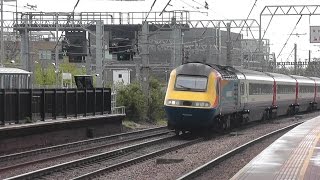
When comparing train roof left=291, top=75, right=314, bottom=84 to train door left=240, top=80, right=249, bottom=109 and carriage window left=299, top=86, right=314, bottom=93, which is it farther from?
train door left=240, top=80, right=249, bottom=109

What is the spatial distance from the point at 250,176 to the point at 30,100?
1318 cm

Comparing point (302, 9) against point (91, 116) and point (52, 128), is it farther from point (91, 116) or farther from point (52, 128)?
point (52, 128)

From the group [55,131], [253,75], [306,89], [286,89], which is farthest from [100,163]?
[306,89]

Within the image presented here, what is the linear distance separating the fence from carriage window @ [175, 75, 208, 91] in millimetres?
5451

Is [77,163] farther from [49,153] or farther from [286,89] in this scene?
[286,89]

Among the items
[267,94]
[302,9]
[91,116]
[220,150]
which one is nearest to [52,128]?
[91,116]

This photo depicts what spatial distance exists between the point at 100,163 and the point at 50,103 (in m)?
8.15

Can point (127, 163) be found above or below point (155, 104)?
below

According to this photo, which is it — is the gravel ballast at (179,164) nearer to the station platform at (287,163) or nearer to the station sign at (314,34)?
the station platform at (287,163)

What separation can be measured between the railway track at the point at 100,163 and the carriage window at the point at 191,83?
2.35 m

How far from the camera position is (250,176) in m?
10.8

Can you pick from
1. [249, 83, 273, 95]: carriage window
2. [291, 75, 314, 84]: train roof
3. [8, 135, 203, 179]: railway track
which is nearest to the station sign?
[291, 75, 314, 84]: train roof

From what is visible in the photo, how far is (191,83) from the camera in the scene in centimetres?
2325

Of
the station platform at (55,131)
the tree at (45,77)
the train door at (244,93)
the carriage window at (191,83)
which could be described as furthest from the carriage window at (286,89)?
the tree at (45,77)
